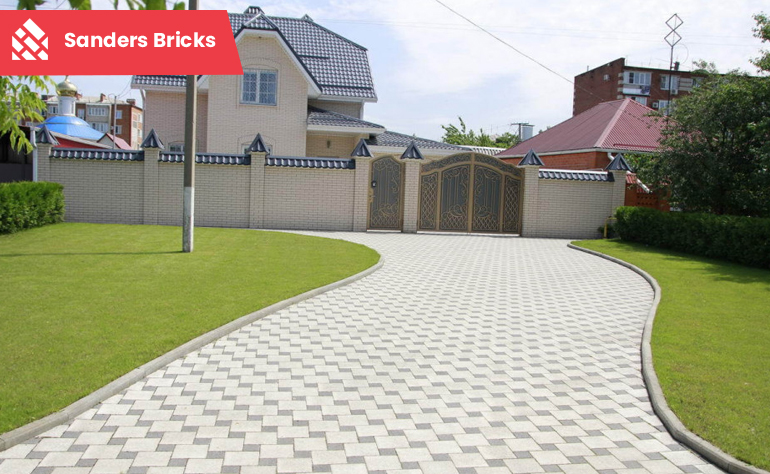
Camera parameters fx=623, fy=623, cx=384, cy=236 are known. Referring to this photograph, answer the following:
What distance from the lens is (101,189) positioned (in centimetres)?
1789

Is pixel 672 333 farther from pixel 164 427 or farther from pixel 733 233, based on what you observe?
pixel 733 233

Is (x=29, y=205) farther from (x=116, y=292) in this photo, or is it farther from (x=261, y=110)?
(x=261, y=110)

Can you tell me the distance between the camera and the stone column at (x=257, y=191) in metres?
18.3

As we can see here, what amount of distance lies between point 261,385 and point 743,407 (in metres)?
4.00

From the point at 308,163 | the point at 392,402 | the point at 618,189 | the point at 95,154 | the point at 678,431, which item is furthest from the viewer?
the point at 618,189

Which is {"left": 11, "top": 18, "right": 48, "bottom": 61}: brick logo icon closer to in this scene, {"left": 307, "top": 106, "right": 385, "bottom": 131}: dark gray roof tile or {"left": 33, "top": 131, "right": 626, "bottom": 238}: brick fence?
{"left": 33, "top": 131, "right": 626, "bottom": 238}: brick fence

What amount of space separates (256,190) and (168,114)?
29.2ft

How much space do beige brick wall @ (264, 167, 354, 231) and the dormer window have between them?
19.1ft

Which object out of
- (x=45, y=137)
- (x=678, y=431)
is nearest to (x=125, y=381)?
(x=678, y=431)

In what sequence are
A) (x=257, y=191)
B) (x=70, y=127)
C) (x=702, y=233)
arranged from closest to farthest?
(x=702, y=233)
(x=257, y=191)
(x=70, y=127)

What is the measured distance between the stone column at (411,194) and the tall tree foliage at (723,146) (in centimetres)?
696

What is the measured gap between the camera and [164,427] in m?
4.46

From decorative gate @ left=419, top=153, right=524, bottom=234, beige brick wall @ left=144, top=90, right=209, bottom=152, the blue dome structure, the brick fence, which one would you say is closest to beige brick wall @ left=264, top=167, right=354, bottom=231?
the brick fence

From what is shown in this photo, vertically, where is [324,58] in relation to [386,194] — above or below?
above
